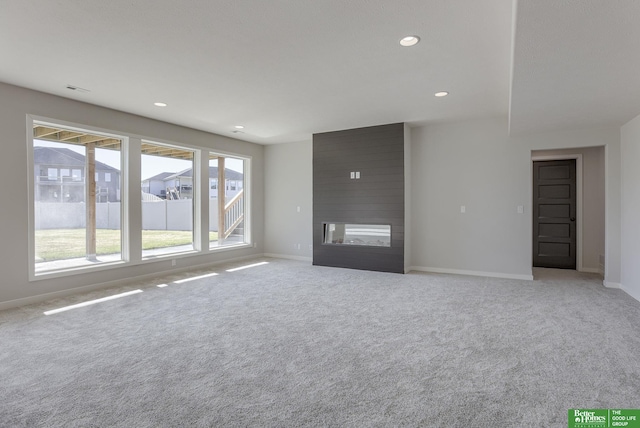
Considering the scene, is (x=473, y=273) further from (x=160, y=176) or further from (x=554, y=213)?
(x=160, y=176)

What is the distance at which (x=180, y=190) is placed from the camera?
247 inches

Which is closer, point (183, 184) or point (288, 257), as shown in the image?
point (183, 184)

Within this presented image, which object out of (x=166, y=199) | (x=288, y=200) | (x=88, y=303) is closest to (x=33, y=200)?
(x=88, y=303)

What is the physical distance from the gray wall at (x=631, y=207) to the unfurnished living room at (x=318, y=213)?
0.13 feet

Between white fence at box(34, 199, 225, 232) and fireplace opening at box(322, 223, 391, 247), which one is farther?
fireplace opening at box(322, 223, 391, 247)

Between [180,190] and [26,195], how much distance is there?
2.39 meters

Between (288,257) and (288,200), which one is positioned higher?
(288,200)

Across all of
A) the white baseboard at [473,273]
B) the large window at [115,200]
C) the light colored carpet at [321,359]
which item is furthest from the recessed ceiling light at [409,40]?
the large window at [115,200]

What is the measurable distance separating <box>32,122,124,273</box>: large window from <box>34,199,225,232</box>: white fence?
0.01m

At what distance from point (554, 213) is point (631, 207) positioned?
188 centimetres

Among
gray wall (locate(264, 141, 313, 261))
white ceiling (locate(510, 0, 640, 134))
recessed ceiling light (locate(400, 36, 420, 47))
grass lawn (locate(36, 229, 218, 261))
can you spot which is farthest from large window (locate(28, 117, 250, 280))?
white ceiling (locate(510, 0, 640, 134))

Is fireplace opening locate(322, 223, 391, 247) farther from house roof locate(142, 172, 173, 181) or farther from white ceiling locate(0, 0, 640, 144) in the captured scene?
house roof locate(142, 172, 173, 181)

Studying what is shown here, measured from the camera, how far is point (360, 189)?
20.4 ft

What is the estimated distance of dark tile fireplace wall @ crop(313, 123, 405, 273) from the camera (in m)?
5.81
